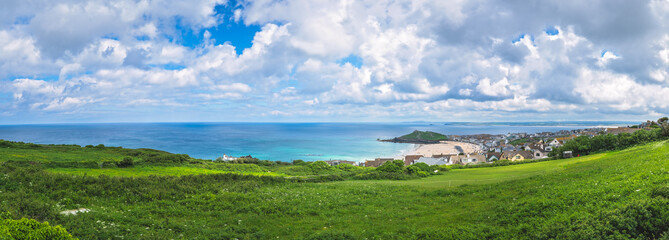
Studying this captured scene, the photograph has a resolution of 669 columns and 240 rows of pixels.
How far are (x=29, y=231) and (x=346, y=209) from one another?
1022 centimetres

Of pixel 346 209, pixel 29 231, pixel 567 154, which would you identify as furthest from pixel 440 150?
pixel 29 231

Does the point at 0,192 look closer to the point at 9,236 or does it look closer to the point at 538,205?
the point at 9,236

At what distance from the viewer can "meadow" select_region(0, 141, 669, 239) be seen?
7945mm

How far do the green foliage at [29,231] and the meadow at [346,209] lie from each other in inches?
62.1

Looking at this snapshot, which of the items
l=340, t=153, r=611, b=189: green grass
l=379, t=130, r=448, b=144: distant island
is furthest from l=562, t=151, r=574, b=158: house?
l=379, t=130, r=448, b=144: distant island

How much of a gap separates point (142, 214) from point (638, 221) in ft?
49.2

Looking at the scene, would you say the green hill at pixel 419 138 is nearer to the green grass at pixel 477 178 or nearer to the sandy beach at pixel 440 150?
the sandy beach at pixel 440 150

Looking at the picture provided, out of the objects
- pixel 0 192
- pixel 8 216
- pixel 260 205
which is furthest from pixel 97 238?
pixel 0 192

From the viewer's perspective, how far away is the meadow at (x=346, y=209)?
795cm

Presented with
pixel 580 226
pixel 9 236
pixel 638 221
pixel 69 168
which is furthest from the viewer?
pixel 69 168

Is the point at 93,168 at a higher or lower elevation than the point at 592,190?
lower

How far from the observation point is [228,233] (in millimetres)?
10078

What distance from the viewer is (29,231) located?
6.68 meters

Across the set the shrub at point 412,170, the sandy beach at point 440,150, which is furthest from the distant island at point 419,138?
the shrub at point 412,170
